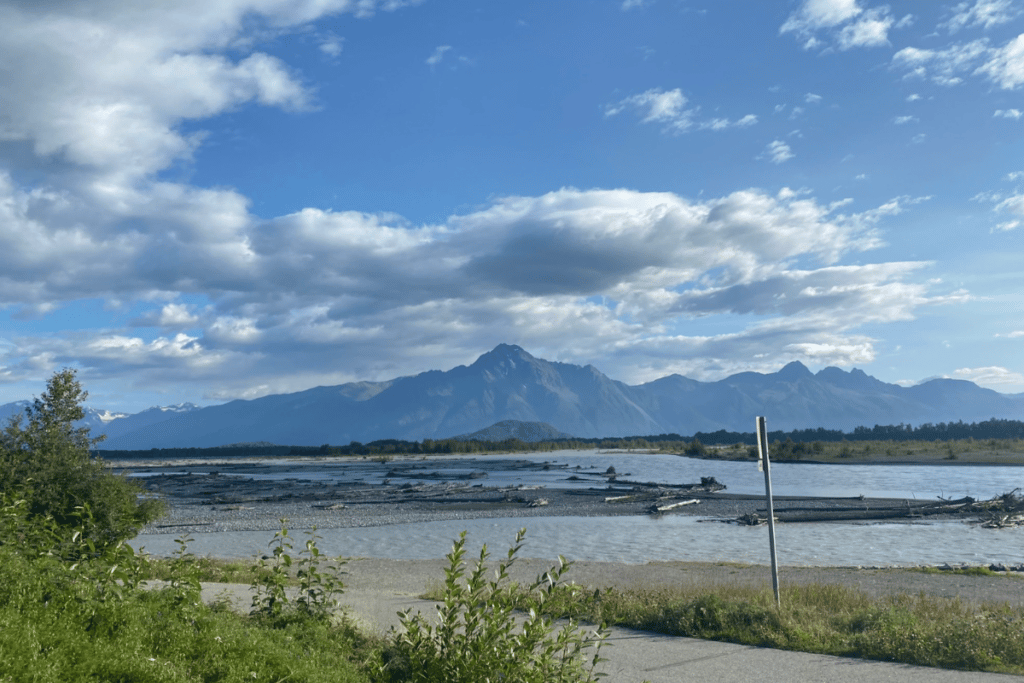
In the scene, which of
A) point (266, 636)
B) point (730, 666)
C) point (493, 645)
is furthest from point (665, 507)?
point (493, 645)

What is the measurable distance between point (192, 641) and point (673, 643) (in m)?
8.63

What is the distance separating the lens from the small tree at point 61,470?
61.4 feet

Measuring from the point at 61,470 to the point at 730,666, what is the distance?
725 inches

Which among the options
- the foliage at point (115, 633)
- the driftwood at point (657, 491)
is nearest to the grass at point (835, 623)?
the foliage at point (115, 633)

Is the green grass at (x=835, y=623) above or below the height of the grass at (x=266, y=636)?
below

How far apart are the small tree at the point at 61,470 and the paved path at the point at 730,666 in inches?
359

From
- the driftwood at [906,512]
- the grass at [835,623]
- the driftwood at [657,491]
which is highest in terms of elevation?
the grass at [835,623]

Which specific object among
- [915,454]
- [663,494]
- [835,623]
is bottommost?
[915,454]

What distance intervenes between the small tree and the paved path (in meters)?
9.12

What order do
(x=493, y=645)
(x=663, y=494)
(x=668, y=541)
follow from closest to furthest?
(x=493, y=645)
(x=668, y=541)
(x=663, y=494)

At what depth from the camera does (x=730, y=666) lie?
34.3 feet

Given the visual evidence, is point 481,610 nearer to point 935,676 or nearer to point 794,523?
point 935,676

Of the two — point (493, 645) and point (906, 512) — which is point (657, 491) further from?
point (493, 645)

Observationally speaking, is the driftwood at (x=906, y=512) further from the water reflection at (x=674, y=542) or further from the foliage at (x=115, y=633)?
the foliage at (x=115, y=633)
